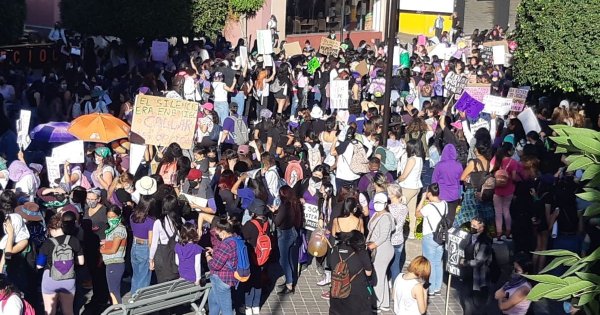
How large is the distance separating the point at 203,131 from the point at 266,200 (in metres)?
4.63

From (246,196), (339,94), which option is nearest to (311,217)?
(246,196)

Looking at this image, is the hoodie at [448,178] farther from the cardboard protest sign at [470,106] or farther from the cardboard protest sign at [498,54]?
the cardboard protest sign at [498,54]

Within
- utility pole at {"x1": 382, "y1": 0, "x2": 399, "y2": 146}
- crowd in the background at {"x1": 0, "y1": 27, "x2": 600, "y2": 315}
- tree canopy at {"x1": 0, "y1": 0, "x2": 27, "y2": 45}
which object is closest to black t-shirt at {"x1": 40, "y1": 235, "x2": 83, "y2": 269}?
crowd in the background at {"x1": 0, "y1": 27, "x2": 600, "y2": 315}

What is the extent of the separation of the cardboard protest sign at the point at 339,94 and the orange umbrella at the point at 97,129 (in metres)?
5.96

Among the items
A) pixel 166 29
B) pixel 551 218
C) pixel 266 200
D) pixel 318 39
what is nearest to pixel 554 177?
pixel 551 218

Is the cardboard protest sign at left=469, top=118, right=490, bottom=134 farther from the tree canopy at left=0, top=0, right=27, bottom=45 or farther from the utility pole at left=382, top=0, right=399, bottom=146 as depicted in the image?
the tree canopy at left=0, top=0, right=27, bottom=45

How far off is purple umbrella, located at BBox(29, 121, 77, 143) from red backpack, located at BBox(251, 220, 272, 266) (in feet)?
13.2

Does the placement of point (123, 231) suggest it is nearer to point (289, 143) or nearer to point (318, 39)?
point (289, 143)

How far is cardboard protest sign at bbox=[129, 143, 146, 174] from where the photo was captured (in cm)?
1296

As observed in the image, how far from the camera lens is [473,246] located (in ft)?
31.5

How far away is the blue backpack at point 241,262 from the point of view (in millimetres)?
9227

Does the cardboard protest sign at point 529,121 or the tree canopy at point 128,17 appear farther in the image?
the tree canopy at point 128,17

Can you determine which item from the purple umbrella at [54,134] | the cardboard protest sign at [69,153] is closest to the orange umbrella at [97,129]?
the purple umbrella at [54,134]

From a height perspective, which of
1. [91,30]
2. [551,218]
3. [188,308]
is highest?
[91,30]
